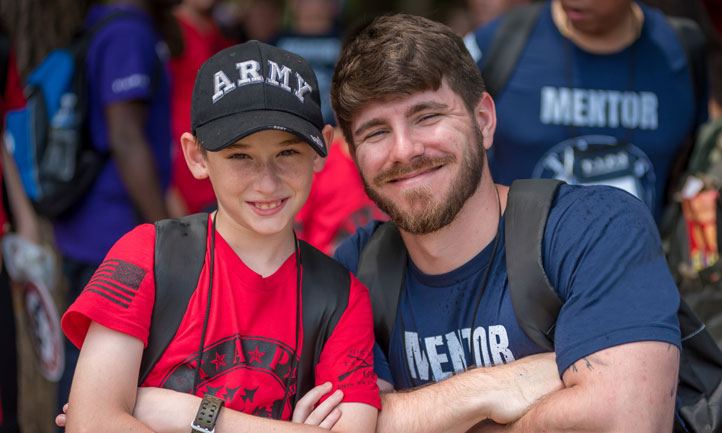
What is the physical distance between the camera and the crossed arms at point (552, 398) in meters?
2.19

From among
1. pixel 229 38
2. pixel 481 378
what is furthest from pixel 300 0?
pixel 481 378

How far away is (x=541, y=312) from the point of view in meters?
2.38

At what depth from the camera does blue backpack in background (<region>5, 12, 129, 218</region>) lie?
3.91m

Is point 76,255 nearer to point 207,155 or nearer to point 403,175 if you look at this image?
point 207,155

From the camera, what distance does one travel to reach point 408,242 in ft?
8.87

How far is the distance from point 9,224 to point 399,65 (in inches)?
94.1

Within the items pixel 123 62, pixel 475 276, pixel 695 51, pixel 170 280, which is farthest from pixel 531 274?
pixel 123 62

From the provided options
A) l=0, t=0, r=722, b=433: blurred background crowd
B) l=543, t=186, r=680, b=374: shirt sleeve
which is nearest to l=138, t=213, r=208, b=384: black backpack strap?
l=543, t=186, r=680, b=374: shirt sleeve

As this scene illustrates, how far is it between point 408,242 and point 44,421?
3.21m

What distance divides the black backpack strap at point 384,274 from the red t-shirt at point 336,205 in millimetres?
1148

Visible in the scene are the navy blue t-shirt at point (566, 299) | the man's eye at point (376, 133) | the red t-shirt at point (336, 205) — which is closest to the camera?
the navy blue t-shirt at point (566, 299)

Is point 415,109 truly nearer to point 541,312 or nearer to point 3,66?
point 541,312

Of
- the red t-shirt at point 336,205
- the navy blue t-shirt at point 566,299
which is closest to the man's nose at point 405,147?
the navy blue t-shirt at point 566,299

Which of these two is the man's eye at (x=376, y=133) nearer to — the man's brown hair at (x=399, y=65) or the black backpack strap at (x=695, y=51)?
the man's brown hair at (x=399, y=65)
